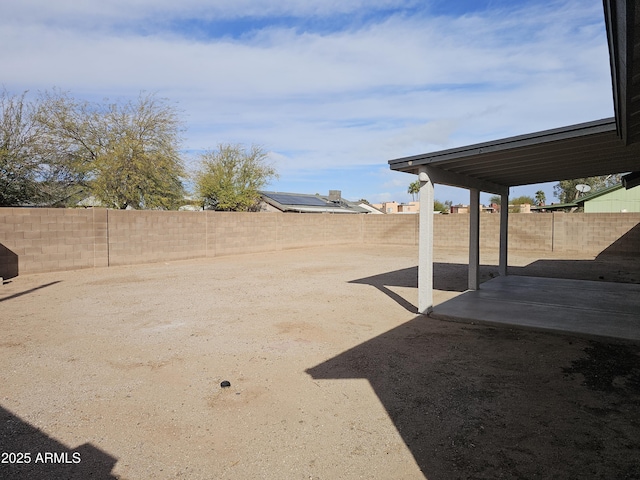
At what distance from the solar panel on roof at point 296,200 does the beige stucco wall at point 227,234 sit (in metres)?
12.8

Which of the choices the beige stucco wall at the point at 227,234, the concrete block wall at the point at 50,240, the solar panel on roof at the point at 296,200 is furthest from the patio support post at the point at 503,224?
the solar panel on roof at the point at 296,200

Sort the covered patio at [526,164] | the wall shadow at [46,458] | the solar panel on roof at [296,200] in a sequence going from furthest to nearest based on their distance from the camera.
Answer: the solar panel on roof at [296,200], the covered patio at [526,164], the wall shadow at [46,458]

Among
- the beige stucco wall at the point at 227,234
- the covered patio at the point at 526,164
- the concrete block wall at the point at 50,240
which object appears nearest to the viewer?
the covered patio at the point at 526,164

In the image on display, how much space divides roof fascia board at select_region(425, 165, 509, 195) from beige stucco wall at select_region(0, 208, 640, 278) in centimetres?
1021

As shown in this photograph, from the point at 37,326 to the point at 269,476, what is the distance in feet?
18.3

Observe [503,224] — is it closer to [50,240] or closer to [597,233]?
[597,233]

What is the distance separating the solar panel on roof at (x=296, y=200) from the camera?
3676 centimetres

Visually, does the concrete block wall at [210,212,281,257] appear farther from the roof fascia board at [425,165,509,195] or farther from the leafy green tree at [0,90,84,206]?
the roof fascia board at [425,165,509,195]

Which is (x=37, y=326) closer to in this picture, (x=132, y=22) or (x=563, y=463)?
(x=563, y=463)

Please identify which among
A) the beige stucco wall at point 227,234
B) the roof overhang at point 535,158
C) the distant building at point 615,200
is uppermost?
the distant building at point 615,200

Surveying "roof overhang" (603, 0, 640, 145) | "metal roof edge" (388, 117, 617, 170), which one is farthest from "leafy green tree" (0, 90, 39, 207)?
"roof overhang" (603, 0, 640, 145)

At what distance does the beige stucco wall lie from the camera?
11.9 m

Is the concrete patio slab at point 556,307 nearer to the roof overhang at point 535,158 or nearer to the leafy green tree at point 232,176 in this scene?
the roof overhang at point 535,158

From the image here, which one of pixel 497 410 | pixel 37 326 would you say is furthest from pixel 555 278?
pixel 37 326
